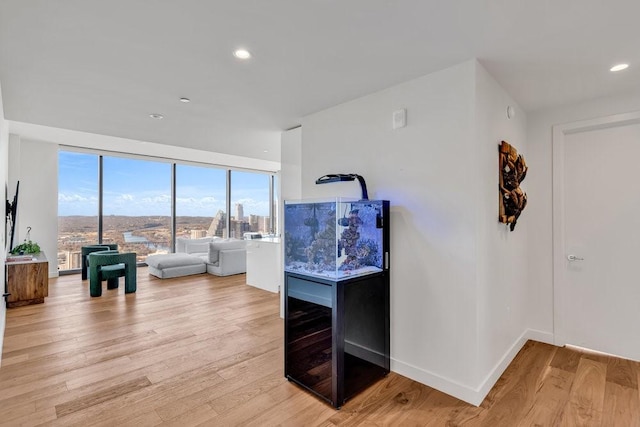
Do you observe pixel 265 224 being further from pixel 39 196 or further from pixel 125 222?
pixel 39 196

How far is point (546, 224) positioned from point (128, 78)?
4.17 meters

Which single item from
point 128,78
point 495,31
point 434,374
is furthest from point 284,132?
point 434,374

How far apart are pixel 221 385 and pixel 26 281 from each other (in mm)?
3883

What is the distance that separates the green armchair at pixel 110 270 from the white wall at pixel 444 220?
14.1 ft

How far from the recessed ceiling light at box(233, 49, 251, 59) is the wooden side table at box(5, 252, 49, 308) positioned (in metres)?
4.43

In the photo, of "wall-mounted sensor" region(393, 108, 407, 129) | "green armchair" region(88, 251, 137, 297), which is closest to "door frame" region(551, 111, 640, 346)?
"wall-mounted sensor" region(393, 108, 407, 129)

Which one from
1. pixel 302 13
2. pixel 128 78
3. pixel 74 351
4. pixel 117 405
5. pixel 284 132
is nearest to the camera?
pixel 302 13

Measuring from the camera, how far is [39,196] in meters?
6.02

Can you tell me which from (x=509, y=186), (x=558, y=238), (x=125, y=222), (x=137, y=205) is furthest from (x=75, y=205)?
(x=558, y=238)

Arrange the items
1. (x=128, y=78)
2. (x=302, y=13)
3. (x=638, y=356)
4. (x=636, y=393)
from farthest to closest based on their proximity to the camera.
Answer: (x=638, y=356) → (x=128, y=78) → (x=636, y=393) → (x=302, y=13)

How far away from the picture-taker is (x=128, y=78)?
2.55 metres

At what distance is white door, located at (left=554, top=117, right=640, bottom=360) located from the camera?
9.27ft

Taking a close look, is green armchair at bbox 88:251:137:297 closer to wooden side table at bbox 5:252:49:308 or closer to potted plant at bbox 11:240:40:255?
wooden side table at bbox 5:252:49:308

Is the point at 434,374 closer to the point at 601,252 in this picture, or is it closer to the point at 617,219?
the point at 601,252
